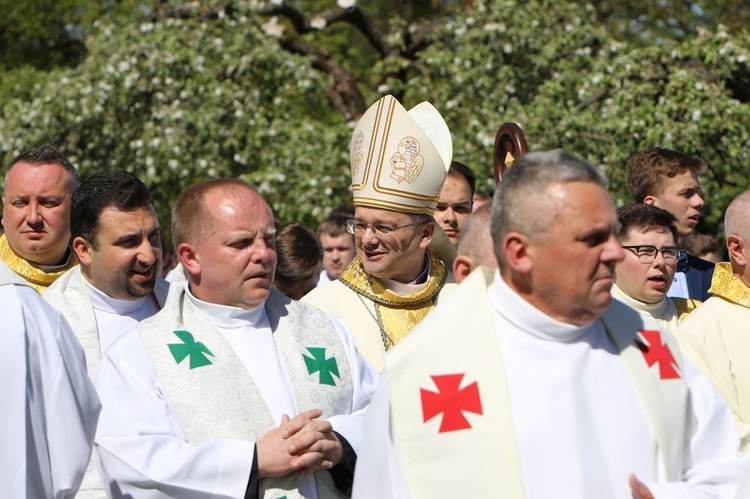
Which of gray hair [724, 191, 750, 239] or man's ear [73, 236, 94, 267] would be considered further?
gray hair [724, 191, 750, 239]

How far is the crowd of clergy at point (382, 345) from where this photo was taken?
3428 mm

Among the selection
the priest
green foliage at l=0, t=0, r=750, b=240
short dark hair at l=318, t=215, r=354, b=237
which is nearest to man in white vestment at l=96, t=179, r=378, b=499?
the priest

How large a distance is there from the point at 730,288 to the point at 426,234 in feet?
4.86

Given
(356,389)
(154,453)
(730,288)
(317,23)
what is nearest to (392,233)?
(356,389)

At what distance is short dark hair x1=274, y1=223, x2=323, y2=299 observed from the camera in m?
6.56

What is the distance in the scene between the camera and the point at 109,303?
5.39m

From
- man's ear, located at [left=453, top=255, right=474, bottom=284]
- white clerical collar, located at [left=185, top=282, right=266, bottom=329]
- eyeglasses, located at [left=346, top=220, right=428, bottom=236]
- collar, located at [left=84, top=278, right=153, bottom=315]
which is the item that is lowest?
collar, located at [left=84, top=278, right=153, bottom=315]

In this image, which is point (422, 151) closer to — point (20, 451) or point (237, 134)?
point (20, 451)

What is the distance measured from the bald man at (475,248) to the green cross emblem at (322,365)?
84 centimetres

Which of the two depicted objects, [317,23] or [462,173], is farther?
[317,23]

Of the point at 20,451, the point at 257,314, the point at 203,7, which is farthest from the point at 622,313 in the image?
the point at 203,7

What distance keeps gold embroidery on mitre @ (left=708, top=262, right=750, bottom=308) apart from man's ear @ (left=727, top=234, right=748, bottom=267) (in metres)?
0.07

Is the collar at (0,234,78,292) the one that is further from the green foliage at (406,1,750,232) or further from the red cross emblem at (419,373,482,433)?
the green foliage at (406,1,750,232)

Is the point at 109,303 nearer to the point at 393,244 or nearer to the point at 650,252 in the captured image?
the point at 393,244
